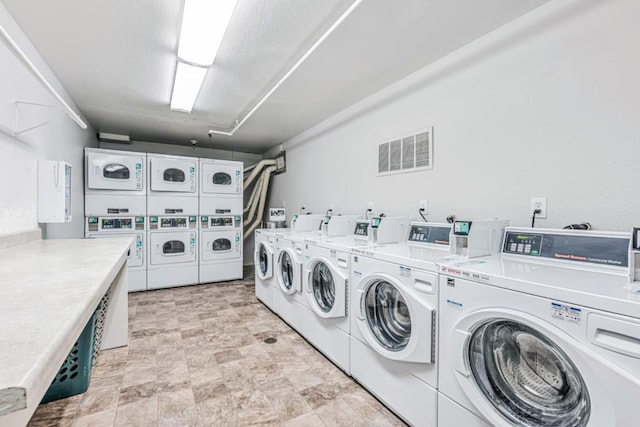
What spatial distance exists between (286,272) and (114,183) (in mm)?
2870

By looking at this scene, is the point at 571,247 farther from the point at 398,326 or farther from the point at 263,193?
the point at 263,193

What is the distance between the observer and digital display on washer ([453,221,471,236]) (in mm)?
1662

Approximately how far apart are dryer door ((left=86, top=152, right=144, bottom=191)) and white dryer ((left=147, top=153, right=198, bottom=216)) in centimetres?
15

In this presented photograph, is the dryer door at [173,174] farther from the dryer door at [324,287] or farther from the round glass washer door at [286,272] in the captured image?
the dryer door at [324,287]

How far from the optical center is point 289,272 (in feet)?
10.1

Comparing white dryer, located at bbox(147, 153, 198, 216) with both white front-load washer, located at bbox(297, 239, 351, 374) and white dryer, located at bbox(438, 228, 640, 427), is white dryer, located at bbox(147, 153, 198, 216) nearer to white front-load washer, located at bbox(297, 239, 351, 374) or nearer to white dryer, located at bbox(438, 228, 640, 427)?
white front-load washer, located at bbox(297, 239, 351, 374)

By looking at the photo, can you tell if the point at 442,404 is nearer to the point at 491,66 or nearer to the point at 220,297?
the point at 491,66

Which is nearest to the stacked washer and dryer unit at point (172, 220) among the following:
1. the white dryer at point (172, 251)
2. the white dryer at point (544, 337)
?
the white dryer at point (172, 251)

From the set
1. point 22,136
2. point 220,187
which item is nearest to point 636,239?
point 22,136

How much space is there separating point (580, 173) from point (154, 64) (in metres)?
3.25

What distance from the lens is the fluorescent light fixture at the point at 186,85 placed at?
2.55 meters

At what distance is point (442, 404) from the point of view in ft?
4.74

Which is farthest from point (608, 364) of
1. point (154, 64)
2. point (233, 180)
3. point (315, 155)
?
point (233, 180)

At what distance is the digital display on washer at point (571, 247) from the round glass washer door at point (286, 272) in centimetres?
185
